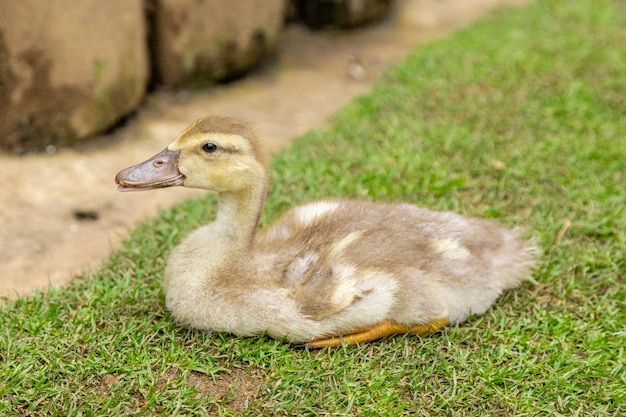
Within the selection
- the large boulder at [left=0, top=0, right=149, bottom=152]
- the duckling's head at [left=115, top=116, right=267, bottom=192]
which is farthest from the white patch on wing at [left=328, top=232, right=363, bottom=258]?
the large boulder at [left=0, top=0, right=149, bottom=152]

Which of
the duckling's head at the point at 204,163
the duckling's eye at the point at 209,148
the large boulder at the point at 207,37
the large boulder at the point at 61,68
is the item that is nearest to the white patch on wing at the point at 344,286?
the duckling's head at the point at 204,163

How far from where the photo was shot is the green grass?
2.88 m

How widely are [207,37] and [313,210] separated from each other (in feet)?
10.8

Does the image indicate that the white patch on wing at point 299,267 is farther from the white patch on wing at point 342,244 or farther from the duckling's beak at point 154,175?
the duckling's beak at point 154,175

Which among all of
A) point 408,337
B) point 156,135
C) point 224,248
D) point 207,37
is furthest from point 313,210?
point 207,37

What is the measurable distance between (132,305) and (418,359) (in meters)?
1.43

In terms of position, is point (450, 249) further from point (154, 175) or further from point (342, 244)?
point (154, 175)

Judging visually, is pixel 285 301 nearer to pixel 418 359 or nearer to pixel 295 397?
pixel 295 397

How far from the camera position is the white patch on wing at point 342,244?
3.12 metres

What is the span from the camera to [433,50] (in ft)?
23.8

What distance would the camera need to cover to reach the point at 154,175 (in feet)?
9.95

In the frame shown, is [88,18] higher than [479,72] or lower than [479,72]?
higher

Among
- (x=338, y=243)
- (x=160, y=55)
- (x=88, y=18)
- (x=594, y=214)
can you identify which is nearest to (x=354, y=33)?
(x=160, y=55)

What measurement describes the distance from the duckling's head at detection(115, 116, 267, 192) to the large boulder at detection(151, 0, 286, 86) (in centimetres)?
323
